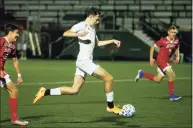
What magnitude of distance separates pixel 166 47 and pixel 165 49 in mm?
73

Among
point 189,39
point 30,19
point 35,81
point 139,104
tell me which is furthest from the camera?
point 30,19

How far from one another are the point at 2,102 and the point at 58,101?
5.05ft

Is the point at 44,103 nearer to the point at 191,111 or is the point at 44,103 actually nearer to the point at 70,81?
the point at 191,111

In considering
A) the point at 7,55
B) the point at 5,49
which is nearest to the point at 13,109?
the point at 7,55

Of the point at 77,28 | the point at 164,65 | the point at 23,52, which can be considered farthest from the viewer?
the point at 23,52

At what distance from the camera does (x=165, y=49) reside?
1571cm

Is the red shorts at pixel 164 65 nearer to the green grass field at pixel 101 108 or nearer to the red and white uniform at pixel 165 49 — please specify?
the red and white uniform at pixel 165 49

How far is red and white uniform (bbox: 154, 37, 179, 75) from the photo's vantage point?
15508mm

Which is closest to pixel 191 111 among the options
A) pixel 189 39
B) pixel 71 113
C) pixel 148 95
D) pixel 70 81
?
pixel 71 113

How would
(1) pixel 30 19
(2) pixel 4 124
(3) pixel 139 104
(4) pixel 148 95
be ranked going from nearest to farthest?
1. (2) pixel 4 124
2. (3) pixel 139 104
3. (4) pixel 148 95
4. (1) pixel 30 19

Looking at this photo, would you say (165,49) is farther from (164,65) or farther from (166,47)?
(164,65)

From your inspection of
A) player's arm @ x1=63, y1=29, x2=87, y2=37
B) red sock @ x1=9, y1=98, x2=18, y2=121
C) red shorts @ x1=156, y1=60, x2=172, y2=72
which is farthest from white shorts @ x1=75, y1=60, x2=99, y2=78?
red shorts @ x1=156, y1=60, x2=172, y2=72

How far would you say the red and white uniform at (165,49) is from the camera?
15.5 meters

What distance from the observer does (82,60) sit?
10586 mm
